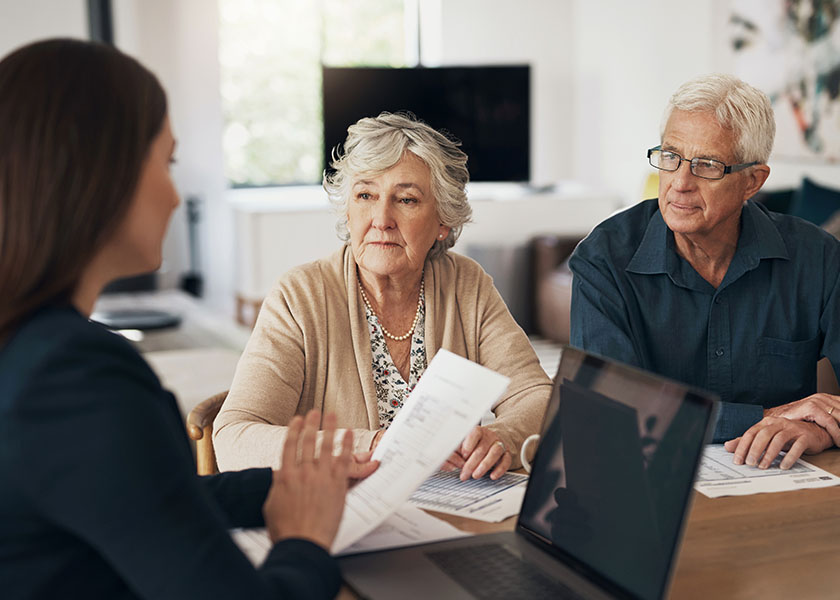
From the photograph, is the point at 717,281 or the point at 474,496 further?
the point at 717,281

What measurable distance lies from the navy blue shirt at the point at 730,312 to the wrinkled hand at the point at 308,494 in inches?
35.4

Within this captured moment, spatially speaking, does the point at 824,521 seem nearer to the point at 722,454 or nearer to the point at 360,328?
the point at 722,454

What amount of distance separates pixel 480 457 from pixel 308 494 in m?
0.49

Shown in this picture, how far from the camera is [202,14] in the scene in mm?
5809

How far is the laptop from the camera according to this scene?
3.08ft

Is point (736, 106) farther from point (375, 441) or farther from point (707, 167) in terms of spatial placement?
point (375, 441)

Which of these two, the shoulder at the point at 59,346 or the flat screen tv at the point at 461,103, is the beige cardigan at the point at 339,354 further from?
the flat screen tv at the point at 461,103

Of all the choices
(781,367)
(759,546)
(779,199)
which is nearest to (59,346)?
(759,546)

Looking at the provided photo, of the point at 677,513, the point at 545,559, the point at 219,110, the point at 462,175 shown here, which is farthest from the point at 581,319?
the point at 219,110

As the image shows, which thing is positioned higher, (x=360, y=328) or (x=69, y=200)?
(x=69, y=200)

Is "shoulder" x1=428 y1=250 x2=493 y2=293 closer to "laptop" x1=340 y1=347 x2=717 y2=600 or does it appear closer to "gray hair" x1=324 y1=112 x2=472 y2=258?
"gray hair" x1=324 y1=112 x2=472 y2=258

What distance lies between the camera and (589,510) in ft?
3.39

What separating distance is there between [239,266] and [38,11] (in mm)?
2053

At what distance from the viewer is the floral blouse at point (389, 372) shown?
1.78m
